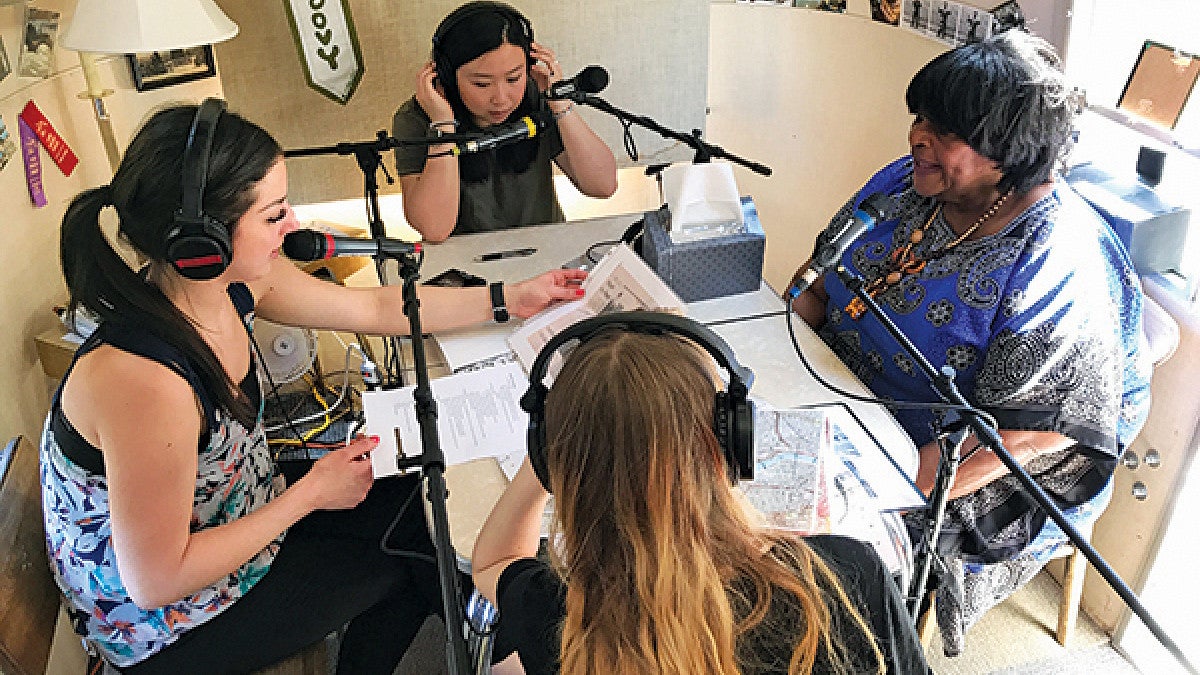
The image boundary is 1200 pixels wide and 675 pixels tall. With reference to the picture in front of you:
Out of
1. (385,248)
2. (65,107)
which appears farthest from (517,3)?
(385,248)

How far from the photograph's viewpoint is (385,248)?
122 cm

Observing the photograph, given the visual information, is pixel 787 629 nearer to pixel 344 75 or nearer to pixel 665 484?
pixel 665 484

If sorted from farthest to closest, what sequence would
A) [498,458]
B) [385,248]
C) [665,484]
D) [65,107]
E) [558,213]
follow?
[558,213], [65,107], [498,458], [385,248], [665,484]

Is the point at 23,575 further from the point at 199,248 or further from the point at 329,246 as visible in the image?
the point at 329,246

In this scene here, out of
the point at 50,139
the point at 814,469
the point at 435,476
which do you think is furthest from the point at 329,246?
the point at 50,139

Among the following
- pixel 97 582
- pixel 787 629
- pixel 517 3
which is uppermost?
pixel 517 3

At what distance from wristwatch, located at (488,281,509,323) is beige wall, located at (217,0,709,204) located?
4.18ft

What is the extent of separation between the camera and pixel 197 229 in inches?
45.4

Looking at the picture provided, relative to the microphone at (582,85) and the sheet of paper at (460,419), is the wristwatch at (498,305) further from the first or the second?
the microphone at (582,85)

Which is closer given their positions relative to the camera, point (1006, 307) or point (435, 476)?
point (435, 476)

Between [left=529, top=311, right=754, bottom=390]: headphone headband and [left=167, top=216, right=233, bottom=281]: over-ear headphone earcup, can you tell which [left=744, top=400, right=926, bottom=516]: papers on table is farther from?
[left=167, top=216, right=233, bottom=281]: over-ear headphone earcup

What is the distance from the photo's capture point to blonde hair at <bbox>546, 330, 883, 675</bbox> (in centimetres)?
81

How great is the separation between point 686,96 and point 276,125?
129cm

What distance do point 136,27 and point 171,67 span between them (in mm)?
795
